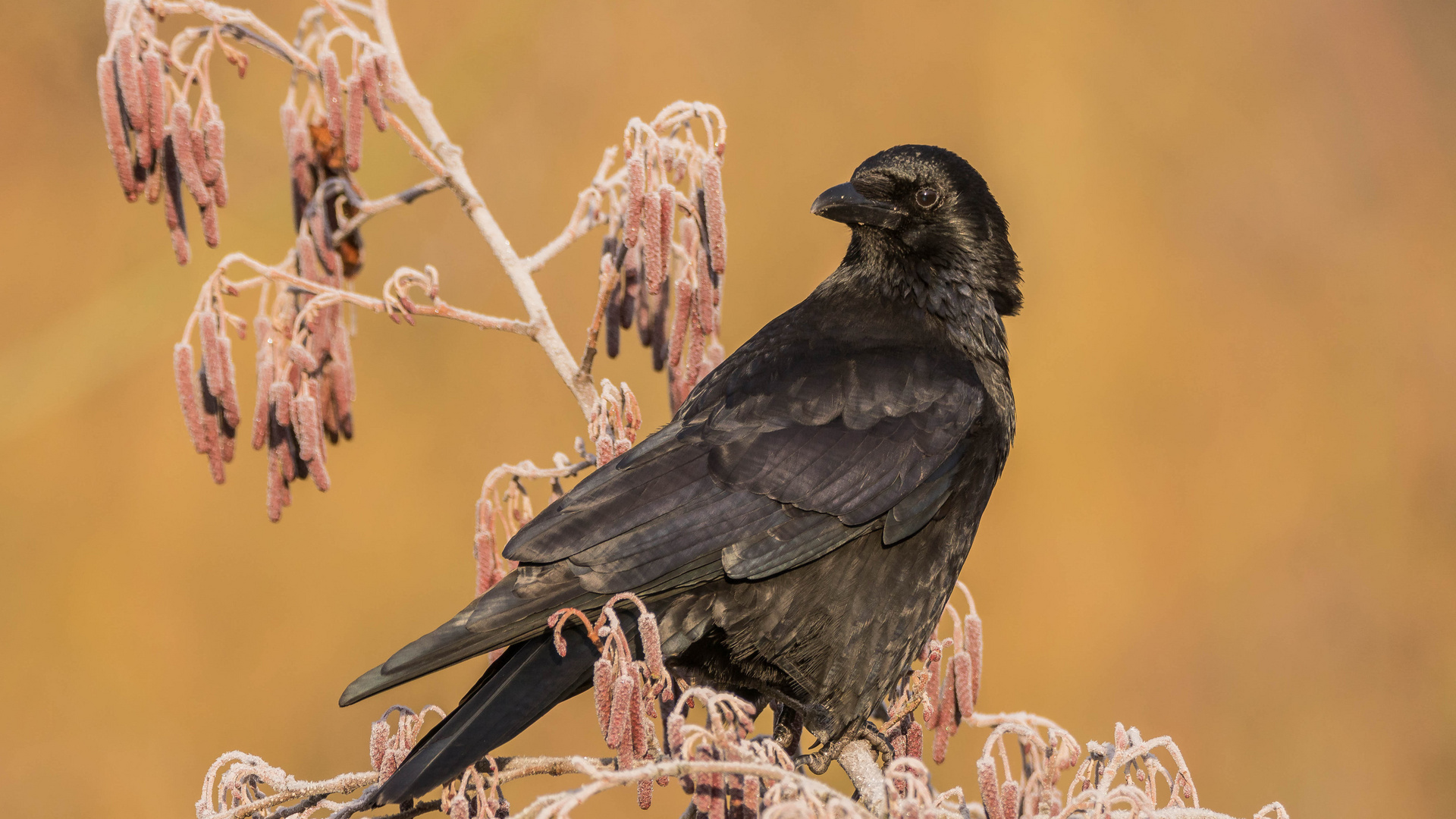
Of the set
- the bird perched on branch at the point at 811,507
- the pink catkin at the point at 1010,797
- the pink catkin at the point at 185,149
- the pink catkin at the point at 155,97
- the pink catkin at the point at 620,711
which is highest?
the pink catkin at the point at 155,97

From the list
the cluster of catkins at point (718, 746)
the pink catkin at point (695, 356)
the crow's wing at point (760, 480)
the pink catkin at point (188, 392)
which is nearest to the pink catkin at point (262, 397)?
the pink catkin at point (188, 392)

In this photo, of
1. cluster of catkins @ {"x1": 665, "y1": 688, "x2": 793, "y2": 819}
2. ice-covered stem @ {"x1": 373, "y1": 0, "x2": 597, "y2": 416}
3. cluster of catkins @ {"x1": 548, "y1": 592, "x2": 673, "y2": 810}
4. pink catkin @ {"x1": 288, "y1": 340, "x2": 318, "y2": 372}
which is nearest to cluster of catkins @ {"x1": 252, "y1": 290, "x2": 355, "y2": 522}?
pink catkin @ {"x1": 288, "y1": 340, "x2": 318, "y2": 372}

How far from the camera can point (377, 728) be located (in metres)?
1.89

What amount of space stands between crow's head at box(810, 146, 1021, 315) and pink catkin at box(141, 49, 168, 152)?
1413 mm

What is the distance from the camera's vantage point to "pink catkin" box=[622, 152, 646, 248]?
2.35 metres

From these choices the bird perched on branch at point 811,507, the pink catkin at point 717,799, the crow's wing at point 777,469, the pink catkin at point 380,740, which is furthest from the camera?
the crow's wing at point 777,469

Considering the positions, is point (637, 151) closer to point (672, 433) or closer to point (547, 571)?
point (672, 433)

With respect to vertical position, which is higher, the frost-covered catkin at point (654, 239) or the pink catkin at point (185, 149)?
the pink catkin at point (185, 149)

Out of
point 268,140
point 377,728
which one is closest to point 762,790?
point 377,728

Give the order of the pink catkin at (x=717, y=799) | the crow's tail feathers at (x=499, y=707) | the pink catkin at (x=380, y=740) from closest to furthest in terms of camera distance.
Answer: the pink catkin at (x=717, y=799) < the crow's tail feathers at (x=499, y=707) < the pink catkin at (x=380, y=740)

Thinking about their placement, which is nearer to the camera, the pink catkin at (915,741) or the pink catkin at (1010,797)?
the pink catkin at (1010,797)

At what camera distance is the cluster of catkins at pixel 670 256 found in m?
2.37

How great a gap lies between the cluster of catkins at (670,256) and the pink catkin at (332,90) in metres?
0.62

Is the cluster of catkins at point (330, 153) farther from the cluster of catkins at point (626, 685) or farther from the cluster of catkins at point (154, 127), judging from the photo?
the cluster of catkins at point (626, 685)
